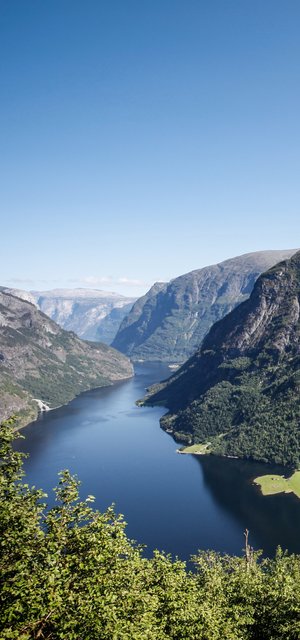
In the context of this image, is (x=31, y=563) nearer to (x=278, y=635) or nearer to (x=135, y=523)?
(x=278, y=635)

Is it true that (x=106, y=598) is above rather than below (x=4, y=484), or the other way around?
below

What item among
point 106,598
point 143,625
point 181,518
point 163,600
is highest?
point 106,598

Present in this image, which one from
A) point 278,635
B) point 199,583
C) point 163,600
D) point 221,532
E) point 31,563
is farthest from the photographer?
point 221,532

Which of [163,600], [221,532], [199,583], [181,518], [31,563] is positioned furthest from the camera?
[181,518]

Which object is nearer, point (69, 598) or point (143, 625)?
point (69, 598)

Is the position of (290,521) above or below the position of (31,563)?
below

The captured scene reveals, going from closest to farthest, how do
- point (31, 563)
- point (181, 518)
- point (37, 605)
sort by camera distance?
point (37, 605) < point (31, 563) < point (181, 518)

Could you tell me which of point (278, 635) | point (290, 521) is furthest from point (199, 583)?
point (290, 521)

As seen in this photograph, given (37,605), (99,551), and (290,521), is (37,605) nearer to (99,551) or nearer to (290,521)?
(99,551)

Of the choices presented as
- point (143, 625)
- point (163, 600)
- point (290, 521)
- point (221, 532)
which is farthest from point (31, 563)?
point (290, 521)
